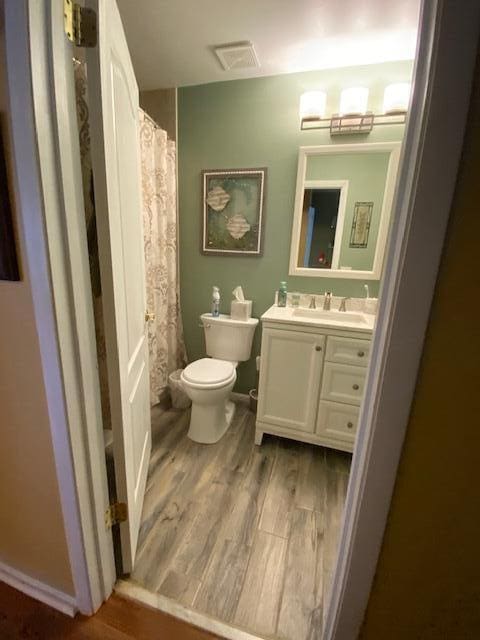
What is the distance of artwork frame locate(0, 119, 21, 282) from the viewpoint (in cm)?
62

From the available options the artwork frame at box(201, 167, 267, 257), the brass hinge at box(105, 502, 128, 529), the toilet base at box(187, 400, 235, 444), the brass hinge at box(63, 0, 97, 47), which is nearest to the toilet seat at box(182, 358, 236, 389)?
the toilet base at box(187, 400, 235, 444)

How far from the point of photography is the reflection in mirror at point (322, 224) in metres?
1.81

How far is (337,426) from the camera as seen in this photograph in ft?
5.36

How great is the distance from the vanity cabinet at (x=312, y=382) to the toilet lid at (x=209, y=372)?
0.80 ft

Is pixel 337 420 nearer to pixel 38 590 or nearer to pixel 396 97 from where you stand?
pixel 38 590

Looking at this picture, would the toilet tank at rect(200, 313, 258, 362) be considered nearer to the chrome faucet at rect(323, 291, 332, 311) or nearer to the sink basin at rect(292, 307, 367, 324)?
the sink basin at rect(292, 307, 367, 324)

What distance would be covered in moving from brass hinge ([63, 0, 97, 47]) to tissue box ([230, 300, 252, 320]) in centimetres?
151

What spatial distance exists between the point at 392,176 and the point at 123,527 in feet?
7.46

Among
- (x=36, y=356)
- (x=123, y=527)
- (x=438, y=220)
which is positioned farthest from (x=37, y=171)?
(x=123, y=527)

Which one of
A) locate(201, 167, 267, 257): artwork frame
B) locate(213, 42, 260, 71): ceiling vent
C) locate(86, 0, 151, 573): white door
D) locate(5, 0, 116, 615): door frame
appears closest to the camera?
locate(5, 0, 116, 615): door frame

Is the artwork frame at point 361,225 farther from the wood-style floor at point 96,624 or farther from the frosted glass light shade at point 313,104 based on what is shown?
the wood-style floor at point 96,624

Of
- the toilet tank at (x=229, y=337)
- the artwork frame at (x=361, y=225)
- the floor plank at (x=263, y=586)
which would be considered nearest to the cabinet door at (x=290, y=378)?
the toilet tank at (x=229, y=337)

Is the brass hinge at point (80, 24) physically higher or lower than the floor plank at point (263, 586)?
higher

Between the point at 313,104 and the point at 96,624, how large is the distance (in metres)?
2.66
